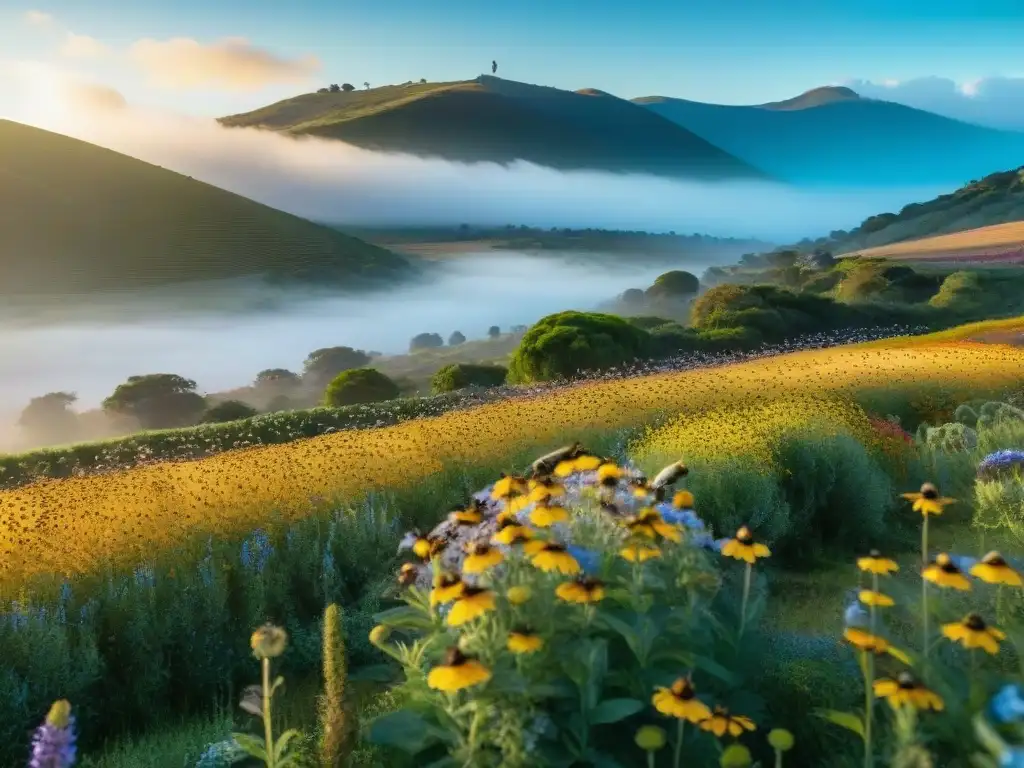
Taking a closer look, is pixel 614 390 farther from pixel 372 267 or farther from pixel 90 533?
pixel 372 267

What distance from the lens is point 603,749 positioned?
11.3 feet

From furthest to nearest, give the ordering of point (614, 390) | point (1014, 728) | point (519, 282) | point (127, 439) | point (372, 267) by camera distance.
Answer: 1. point (519, 282)
2. point (372, 267)
3. point (127, 439)
4. point (614, 390)
5. point (1014, 728)

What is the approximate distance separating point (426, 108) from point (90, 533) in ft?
505

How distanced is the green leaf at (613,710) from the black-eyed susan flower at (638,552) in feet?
1.68

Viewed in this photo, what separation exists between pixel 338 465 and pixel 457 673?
5776mm

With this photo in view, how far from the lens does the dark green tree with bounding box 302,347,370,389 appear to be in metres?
46.7

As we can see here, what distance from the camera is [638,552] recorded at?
11.1 feet

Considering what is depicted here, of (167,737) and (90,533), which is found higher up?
(90,533)

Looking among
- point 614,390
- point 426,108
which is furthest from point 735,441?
point 426,108

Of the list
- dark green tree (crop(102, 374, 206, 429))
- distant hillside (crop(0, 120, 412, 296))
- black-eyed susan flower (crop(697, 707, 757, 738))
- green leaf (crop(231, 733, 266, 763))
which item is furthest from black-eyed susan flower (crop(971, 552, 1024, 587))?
distant hillside (crop(0, 120, 412, 296))

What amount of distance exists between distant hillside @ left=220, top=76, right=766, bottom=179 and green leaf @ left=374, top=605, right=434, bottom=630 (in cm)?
14333

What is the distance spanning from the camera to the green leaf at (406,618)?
12.0 feet

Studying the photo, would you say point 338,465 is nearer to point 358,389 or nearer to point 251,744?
point 251,744

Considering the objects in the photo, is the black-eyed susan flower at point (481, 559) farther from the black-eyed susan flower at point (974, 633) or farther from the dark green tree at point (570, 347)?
the dark green tree at point (570, 347)
